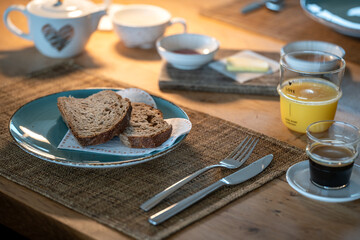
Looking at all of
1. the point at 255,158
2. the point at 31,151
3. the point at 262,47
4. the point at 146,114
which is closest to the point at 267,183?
the point at 255,158

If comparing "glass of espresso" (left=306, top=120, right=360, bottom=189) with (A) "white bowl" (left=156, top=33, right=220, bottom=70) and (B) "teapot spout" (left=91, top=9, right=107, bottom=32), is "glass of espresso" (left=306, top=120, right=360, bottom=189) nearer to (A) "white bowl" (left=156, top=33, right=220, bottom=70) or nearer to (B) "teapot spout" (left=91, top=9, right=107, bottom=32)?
(A) "white bowl" (left=156, top=33, right=220, bottom=70)

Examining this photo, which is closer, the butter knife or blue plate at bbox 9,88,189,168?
the butter knife

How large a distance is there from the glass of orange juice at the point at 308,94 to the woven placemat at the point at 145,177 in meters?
0.09

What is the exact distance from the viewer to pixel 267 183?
1.08 metres

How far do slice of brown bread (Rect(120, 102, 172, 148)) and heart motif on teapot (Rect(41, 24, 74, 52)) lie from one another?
0.59 m

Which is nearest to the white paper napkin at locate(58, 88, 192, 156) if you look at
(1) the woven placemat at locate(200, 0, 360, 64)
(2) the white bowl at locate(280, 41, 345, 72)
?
(2) the white bowl at locate(280, 41, 345, 72)

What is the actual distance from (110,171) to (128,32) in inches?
30.5

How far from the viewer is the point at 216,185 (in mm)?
1037

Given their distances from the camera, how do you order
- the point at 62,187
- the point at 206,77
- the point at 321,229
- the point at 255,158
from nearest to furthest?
the point at 321,229
the point at 62,187
the point at 255,158
the point at 206,77

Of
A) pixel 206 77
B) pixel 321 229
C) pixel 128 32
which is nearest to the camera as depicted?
pixel 321 229

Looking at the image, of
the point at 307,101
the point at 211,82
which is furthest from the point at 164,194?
the point at 211,82

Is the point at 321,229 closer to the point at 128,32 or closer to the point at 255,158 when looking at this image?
the point at 255,158

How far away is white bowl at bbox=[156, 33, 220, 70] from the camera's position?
1590 millimetres

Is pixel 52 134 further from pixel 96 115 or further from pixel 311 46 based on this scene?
pixel 311 46
